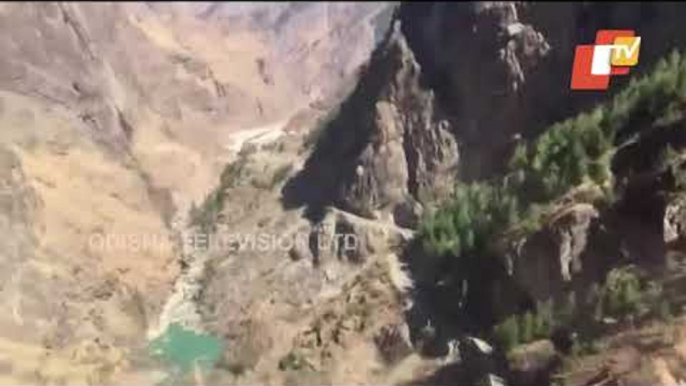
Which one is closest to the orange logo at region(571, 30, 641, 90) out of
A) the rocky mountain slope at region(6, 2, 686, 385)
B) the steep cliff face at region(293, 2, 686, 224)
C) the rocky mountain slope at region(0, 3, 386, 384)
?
the rocky mountain slope at region(6, 2, 686, 385)

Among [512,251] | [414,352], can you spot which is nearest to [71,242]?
[414,352]

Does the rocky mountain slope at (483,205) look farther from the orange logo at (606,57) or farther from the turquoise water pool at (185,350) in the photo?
the orange logo at (606,57)

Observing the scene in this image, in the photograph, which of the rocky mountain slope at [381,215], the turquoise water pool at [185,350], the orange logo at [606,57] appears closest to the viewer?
the orange logo at [606,57]

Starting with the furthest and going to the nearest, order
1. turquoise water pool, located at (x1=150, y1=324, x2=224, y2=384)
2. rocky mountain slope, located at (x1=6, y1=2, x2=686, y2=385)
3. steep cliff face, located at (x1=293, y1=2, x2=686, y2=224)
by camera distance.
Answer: steep cliff face, located at (x1=293, y1=2, x2=686, y2=224) < turquoise water pool, located at (x1=150, y1=324, x2=224, y2=384) < rocky mountain slope, located at (x1=6, y1=2, x2=686, y2=385)

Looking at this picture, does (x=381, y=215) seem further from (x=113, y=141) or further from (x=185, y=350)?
(x=113, y=141)

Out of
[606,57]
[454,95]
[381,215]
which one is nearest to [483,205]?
[381,215]

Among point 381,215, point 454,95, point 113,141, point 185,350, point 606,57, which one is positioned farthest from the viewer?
point 113,141

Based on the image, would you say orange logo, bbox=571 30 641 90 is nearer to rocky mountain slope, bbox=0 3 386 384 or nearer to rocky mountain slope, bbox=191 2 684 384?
rocky mountain slope, bbox=191 2 684 384

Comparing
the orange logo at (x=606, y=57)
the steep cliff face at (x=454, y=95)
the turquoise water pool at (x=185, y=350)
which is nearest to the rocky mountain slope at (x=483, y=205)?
the steep cliff face at (x=454, y=95)
